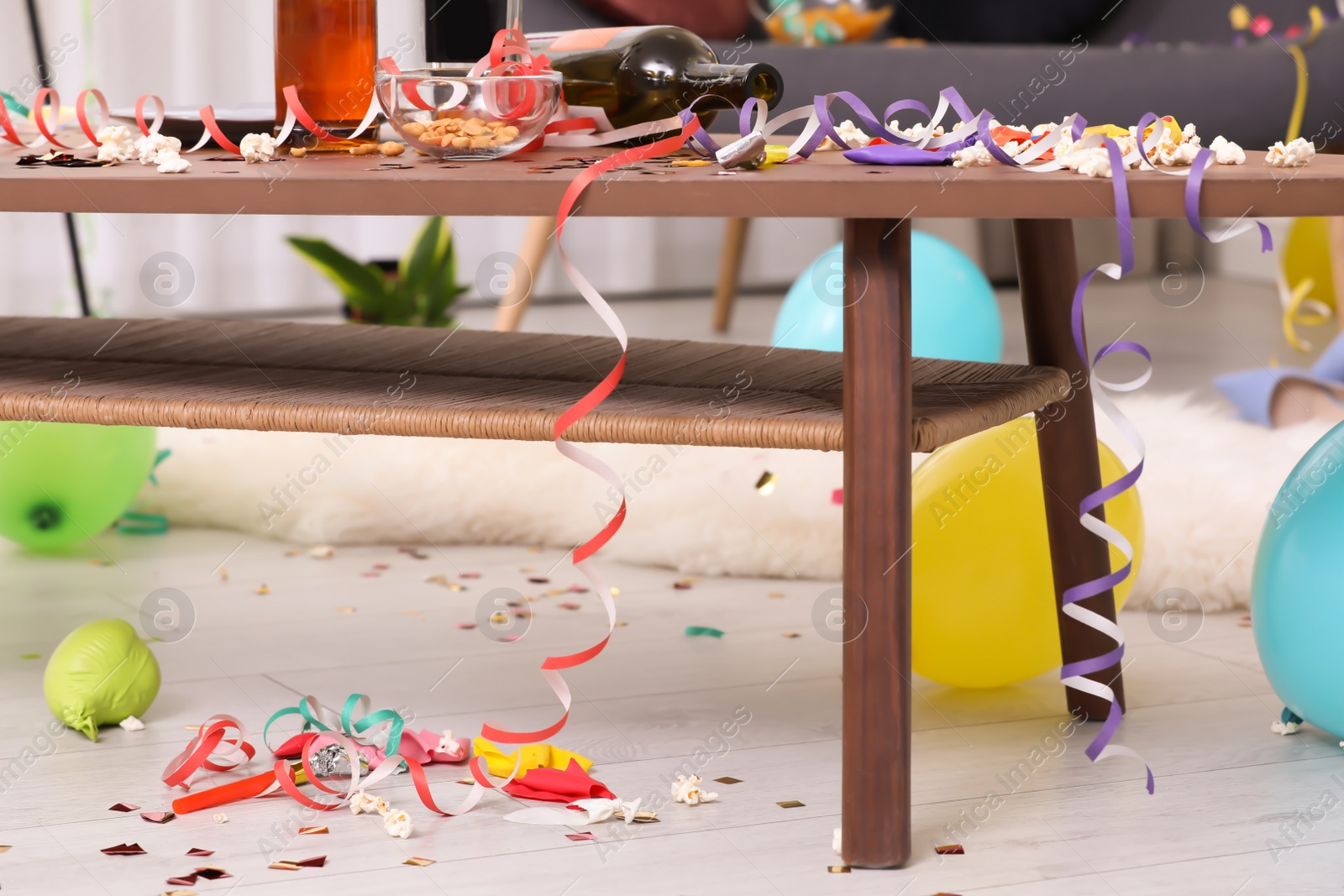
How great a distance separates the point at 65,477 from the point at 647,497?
572 millimetres

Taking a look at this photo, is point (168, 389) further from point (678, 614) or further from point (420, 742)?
point (678, 614)

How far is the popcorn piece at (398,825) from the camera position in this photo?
874 mm

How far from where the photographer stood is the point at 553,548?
1560 millimetres

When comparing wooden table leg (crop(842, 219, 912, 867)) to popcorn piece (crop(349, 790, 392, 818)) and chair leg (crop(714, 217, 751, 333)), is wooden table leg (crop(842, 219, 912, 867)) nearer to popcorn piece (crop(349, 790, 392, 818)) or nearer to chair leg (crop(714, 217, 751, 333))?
popcorn piece (crop(349, 790, 392, 818))

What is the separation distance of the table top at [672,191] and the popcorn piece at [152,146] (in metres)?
0.04

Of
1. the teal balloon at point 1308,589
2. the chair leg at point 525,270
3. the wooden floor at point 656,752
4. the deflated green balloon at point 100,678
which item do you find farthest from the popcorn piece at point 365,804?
the chair leg at point 525,270

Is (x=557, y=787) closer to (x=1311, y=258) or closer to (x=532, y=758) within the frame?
(x=532, y=758)

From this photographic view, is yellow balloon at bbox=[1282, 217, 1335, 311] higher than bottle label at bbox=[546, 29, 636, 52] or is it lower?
lower

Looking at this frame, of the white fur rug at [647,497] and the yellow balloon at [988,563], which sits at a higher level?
the yellow balloon at [988,563]

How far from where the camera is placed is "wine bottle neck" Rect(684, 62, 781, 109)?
102 cm

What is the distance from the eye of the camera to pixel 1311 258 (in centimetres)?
269

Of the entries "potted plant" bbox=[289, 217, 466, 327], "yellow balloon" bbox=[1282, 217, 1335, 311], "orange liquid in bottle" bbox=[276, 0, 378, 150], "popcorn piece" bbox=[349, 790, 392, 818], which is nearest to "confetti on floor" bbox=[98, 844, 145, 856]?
"popcorn piece" bbox=[349, 790, 392, 818]

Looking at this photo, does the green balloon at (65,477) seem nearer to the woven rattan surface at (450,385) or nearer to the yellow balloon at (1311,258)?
the woven rattan surface at (450,385)

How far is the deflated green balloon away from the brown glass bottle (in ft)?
1.63
